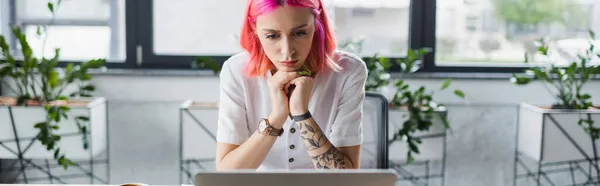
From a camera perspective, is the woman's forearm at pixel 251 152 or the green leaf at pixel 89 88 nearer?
the woman's forearm at pixel 251 152

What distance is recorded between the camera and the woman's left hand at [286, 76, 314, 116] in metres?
1.49

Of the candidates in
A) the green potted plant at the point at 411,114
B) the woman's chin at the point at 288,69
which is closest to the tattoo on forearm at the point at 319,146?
the woman's chin at the point at 288,69

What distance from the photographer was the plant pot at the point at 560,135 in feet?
8.61

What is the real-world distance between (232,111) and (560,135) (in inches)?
66.5

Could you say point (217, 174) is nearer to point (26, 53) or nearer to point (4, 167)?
point (26, 53)

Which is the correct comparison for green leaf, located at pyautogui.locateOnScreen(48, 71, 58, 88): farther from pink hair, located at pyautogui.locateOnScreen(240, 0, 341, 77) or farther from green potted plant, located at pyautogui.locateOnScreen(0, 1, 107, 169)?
pink hair, located at pyautogui.locateOnScreen(240, 0, 341, 77)

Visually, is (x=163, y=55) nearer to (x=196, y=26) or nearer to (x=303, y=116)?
(x=196, y=26)

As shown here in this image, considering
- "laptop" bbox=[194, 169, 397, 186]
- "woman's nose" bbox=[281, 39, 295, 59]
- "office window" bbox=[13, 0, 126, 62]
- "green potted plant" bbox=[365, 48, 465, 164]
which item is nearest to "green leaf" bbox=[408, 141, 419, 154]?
"green potted plant" bbox=[365, 48, 465, 164]

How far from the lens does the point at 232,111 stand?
5.11ft

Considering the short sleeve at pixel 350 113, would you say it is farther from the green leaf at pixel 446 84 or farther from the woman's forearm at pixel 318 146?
the green leaf at pixel 446 84

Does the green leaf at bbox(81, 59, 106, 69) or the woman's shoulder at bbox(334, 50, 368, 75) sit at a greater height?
the woman's shoulder at bbox(334, 50, 368, 75)

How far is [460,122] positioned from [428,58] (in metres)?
0.36

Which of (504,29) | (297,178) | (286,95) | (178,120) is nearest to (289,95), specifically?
(286,95)

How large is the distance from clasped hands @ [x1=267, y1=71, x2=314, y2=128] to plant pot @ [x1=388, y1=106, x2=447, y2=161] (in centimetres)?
133
